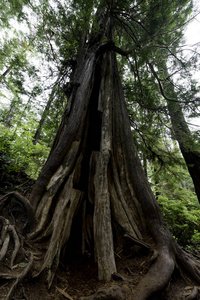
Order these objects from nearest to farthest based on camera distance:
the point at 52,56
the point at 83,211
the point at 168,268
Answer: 1. the point at 168,268
2. the point at 83,211
3. the point at 52,56

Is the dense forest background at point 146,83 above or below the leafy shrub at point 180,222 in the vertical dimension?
above

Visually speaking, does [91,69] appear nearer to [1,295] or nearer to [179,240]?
[1,295]

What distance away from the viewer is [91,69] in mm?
3488

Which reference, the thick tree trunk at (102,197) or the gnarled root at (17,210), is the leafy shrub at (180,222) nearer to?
the thick tree trunk at (102,197)

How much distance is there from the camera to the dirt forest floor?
115 cm

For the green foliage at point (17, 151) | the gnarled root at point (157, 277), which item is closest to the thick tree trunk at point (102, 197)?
the gnarled root at point (157, 277)

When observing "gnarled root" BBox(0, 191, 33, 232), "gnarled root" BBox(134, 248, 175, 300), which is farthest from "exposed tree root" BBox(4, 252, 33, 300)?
"gnarled root" BBox(134, 248, 175, 300)

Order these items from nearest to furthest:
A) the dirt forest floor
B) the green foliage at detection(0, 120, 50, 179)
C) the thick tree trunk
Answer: the dirt forest floor → the thick tree trunk → the green foliage at detection(0, 120, 50, 179)

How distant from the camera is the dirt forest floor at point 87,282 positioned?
115 centimetres

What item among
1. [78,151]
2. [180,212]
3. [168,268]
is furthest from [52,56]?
[180,212]

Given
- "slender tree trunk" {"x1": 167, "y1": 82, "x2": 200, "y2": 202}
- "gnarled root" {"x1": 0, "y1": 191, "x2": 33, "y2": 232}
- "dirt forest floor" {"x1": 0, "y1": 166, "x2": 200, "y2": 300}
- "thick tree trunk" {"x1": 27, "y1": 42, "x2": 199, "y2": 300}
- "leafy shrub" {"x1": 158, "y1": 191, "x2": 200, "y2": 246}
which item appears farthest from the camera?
"leafy shrub" {"x1": 158, "y1": 191, "x2": 200, "y2": 246}

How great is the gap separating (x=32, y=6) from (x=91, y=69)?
2.55m

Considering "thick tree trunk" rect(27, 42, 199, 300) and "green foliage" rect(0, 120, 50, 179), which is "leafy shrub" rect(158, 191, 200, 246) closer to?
"thick tree trunk" rect(27, 42, 199, 300)

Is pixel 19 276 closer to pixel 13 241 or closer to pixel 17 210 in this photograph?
pixel 13 241
